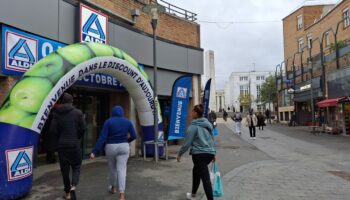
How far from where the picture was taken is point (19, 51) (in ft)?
25.5

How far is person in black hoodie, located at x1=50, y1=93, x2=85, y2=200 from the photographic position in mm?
5641

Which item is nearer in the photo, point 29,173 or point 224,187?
point 29,173

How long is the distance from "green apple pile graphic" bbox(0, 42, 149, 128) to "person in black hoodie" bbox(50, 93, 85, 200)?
1.99 ft

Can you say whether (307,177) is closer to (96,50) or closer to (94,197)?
(94,197)

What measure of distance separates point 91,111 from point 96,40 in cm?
268

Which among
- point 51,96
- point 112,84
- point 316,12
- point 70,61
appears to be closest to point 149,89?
point 112,84

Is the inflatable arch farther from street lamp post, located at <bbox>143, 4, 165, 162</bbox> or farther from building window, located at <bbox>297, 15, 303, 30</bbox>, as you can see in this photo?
building window, located at <bbox>297, 15, 303, 30</bbox>

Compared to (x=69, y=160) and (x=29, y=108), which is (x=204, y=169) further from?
(x=29, y=108)

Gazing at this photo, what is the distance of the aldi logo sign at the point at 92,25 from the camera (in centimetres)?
952

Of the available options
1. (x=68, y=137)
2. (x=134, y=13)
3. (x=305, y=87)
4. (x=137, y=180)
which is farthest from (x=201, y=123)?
(x=305, y=87)

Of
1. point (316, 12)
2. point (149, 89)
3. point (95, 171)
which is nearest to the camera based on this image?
point (95, 171)

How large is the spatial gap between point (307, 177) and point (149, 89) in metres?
5.16

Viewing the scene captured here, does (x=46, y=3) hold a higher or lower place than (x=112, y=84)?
higher

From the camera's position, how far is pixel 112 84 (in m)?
11.1
